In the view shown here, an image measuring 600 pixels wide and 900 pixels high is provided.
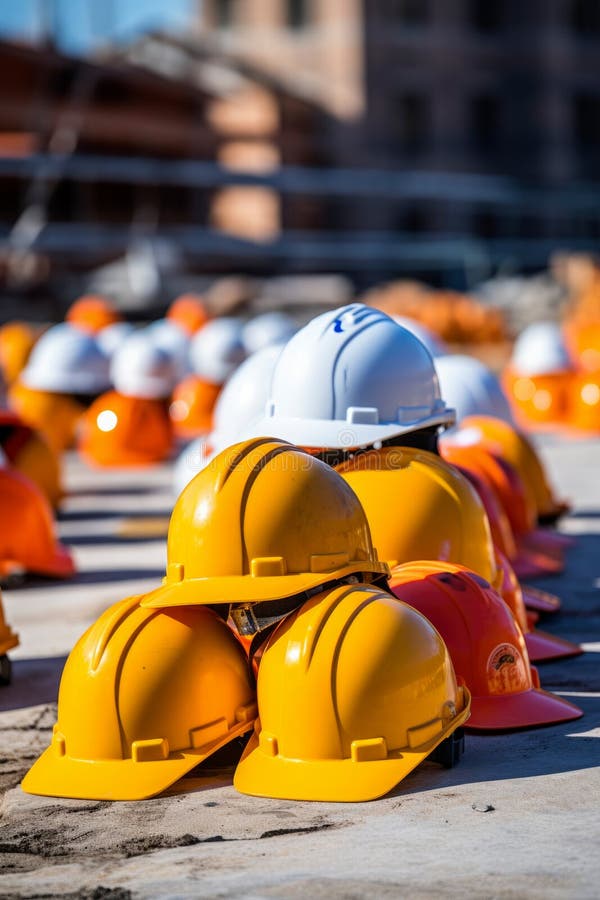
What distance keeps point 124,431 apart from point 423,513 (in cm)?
779

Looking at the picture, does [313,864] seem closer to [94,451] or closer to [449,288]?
[94,451]

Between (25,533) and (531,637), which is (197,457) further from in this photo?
(531,637)

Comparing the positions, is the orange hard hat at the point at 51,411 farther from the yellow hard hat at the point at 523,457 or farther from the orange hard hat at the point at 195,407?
the yellow hard hat at the point at 523,457

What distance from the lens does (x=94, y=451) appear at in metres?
13.1

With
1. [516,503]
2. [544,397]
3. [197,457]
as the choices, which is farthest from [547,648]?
[544,397]

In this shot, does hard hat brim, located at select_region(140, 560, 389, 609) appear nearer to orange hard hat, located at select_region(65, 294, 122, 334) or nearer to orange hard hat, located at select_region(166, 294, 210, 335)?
orange hard hat, located at select_region(65, 294, 122, 334)

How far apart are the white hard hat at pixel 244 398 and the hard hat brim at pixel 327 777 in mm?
3326

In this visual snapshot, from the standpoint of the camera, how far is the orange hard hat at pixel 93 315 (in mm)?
19547

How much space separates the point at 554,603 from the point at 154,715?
9.15ft

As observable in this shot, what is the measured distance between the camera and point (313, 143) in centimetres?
4416

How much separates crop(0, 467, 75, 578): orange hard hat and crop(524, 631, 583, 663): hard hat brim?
120 inches

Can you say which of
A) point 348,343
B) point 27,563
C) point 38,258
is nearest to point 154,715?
point 348,343

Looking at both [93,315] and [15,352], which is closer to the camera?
[15,352]

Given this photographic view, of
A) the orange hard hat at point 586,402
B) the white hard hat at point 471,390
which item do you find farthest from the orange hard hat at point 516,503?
the orange hard hat at point 586,402
